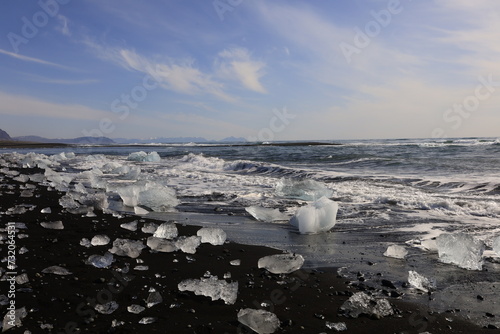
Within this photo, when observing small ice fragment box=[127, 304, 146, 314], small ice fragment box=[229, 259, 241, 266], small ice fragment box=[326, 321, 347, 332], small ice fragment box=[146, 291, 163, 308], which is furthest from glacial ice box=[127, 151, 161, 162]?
small ice fragment box=[326, 321, 347, 332]

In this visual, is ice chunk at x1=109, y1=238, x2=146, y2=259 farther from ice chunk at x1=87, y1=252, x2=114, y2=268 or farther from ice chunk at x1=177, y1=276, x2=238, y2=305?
ice chunk at x1=177, y1=276, x2=238, y2=305

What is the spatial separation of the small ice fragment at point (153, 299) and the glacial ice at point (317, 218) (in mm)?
2590

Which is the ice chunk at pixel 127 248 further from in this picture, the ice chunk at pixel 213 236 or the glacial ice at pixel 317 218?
the glacial ice at pixel 317 218

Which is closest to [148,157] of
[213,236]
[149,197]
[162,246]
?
[149,197]

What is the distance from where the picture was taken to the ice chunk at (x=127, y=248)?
134 inches

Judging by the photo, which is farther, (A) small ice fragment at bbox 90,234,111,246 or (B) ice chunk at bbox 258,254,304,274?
(A) small ice fragment at bbox 90,234,111,246

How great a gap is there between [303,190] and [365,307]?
5152 mm

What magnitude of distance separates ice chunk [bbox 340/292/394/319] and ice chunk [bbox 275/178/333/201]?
4.83 m

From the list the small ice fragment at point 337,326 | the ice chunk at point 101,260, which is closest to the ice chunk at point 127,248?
the ice chunk at point 101,260

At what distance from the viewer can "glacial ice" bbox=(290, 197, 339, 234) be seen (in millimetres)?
4660

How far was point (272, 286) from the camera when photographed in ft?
9.17

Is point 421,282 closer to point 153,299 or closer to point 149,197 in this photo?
point 153,299

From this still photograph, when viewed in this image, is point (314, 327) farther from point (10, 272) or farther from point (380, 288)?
point (10, 272)

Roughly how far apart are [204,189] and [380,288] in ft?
22.1
